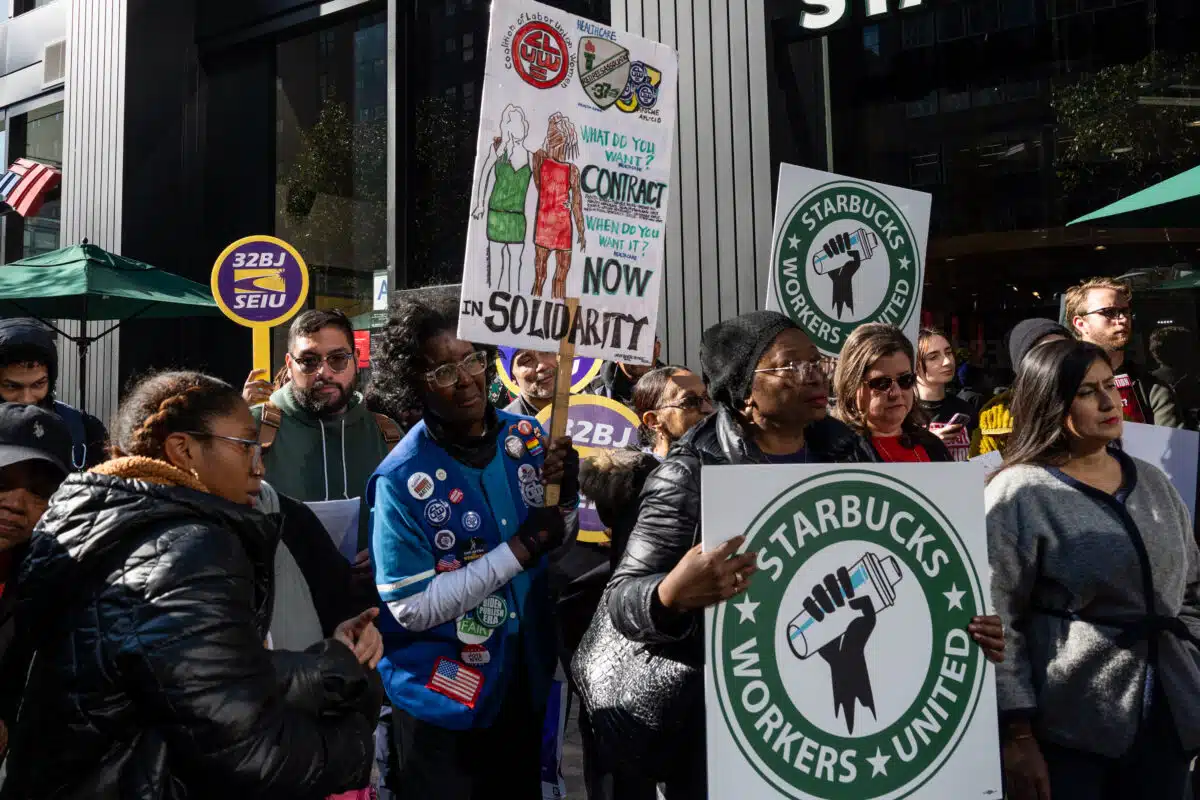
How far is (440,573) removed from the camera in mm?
3061

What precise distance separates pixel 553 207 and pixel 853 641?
167 centimetres

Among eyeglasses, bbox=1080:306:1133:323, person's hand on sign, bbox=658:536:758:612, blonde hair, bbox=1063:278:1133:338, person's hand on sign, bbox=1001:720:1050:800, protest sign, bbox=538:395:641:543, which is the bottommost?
person's hand on sign, bbox=1001:720:1050:800

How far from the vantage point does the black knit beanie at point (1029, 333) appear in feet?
Answer: 15.3

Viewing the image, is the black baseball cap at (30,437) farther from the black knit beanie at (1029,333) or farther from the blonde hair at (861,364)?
the black knit beanie at (1029,333)

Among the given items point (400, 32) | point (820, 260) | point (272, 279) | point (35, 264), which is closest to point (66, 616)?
point (820, 260)

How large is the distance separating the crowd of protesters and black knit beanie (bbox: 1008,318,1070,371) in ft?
3.41

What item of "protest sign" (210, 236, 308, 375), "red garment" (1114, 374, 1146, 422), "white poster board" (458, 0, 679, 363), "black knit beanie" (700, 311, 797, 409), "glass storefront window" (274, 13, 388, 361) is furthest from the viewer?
"glass storefront window" (274, 13, 388, 361)

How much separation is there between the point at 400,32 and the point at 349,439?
6287mm

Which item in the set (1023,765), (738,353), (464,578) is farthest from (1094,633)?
(464,578)

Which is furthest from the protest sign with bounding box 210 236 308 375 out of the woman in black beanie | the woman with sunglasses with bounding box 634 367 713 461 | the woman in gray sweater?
the woman in gray sweater

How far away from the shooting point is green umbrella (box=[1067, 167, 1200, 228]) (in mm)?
4910

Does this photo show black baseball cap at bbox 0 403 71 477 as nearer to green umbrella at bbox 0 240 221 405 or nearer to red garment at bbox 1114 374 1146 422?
red garment at bbox 1114 374 1146 422

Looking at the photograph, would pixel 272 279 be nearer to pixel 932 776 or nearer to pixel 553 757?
pixel 553 757

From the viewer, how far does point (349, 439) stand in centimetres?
404
